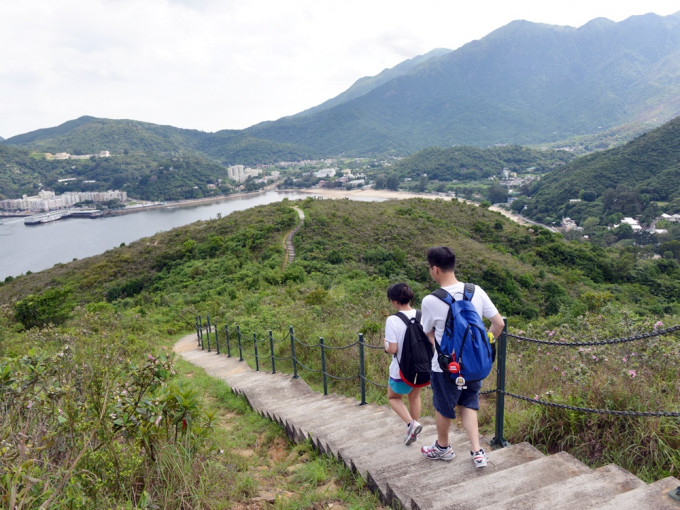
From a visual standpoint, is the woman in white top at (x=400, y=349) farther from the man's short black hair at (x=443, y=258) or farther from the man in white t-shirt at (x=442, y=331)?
the man's short black hair at (x=443, y=258)

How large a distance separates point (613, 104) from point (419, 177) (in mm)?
137532

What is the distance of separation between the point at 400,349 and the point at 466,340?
70 centimetres

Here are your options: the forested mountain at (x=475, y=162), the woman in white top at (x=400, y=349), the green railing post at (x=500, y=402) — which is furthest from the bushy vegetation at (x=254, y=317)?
the forested mountain at (x=475, y=162)

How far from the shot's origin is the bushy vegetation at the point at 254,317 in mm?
2223

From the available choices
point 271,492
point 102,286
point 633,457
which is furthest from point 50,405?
point 102,286

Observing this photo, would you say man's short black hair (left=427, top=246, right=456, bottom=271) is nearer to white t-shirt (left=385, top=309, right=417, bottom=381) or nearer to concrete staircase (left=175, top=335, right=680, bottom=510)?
white t-shirt (left=385, top=309, right=417, bottom=381)

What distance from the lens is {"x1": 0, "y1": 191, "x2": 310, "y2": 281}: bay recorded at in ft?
168

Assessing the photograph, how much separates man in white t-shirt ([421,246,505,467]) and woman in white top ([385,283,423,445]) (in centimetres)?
40

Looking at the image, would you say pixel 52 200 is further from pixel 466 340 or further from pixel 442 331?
pixel 466 340

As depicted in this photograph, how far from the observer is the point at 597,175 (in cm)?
5678

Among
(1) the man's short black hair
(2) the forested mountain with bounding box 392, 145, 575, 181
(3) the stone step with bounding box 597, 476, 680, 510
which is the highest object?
(2) the forested mountain with bounding box 392, 145, 575, 181

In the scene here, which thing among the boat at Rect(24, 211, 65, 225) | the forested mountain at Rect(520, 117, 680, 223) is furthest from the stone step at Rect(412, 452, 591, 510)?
the boat at Rect(24, 211, 65, 225)

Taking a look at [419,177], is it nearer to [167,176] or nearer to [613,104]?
[167,176]

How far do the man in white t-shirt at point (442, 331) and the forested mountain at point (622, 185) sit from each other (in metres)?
53.5
